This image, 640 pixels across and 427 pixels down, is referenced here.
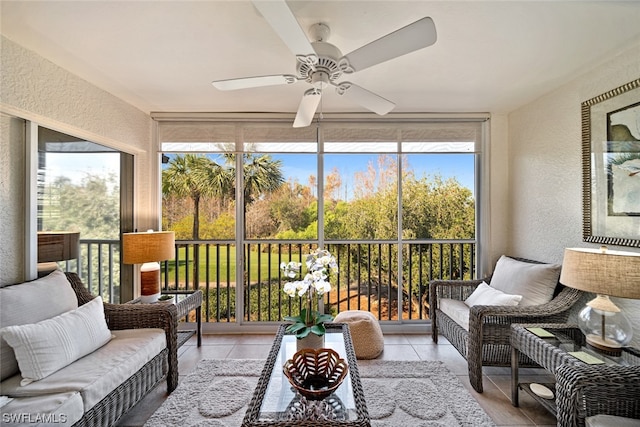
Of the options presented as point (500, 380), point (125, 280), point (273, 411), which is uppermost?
point (125, 280)

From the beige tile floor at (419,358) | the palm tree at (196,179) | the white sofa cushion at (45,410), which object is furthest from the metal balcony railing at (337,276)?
the white sofa cushion at (45,410)

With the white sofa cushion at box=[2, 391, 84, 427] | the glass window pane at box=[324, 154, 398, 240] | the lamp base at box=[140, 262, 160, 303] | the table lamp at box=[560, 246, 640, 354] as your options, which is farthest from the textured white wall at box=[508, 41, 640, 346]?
the lamp base at box=[140, 262, 160, 303]

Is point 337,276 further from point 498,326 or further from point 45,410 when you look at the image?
point 45,410

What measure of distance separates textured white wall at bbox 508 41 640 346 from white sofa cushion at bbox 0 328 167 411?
331 centimetres

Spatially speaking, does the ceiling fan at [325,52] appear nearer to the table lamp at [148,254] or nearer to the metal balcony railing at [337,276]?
the table lamp at [148,254]

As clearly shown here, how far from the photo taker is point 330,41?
186cm

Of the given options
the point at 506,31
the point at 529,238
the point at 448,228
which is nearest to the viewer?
the point at 506,31

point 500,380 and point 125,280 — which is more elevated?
point 125,280

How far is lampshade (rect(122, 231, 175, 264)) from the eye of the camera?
2586 millimetres

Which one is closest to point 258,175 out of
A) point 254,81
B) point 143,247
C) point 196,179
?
point 196,179

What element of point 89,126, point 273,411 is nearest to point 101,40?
point 89,126

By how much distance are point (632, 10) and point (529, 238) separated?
78.5 inches

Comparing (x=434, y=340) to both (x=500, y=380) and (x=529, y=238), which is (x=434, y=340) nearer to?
(x=500, y=380)

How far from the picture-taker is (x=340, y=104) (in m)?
2.99
